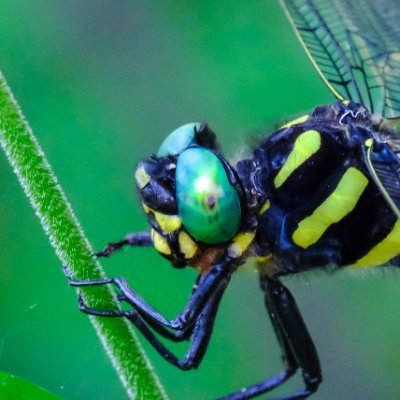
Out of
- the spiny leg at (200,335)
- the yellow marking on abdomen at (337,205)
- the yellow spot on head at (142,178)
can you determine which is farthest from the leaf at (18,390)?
the yellow marking on abdomen at (337,205)

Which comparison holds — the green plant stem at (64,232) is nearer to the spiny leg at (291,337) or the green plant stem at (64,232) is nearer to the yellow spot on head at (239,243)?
the yellow spot on head at (239,243)

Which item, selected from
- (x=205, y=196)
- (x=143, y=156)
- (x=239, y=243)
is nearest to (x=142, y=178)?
(x=205, y=196)

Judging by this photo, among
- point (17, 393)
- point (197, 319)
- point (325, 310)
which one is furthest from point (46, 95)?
point (17, 393)

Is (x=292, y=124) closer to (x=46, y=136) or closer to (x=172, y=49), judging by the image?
(x=46, y=136)

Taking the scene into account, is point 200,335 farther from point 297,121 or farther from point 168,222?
point 297,121

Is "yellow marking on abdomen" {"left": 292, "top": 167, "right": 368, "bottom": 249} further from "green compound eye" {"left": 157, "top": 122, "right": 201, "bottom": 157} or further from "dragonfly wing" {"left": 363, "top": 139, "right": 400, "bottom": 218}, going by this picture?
"green compound eye" {"left": 157, "top": 122, "right": 201, "bottom": 157}
